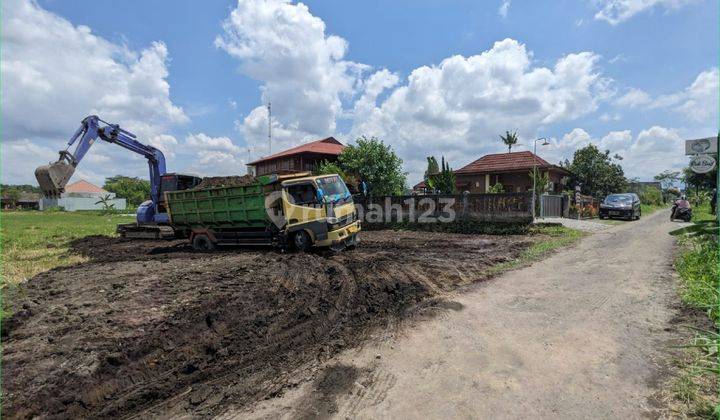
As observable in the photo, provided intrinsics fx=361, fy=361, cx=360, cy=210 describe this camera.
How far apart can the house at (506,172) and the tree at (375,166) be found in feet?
19.7

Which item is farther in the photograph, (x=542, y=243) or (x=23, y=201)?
(x=23, y=201)

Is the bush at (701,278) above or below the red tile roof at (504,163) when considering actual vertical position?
below

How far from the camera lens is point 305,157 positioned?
1658 inches

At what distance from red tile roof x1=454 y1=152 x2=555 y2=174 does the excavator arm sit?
2516cm

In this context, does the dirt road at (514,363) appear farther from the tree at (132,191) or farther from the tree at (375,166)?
the tree at (132,191)

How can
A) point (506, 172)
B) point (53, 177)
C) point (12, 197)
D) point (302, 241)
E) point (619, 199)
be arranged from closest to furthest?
1. point (302, 241)
2. point (53, 177)
3. point (619, 199)
4. point (506, 172)
5. point (12, 197)

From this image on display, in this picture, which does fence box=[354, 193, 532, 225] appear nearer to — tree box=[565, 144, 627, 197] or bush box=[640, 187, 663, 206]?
tree box=[565, 144, 627, 197]

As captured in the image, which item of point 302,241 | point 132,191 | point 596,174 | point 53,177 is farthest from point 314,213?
point 132,191

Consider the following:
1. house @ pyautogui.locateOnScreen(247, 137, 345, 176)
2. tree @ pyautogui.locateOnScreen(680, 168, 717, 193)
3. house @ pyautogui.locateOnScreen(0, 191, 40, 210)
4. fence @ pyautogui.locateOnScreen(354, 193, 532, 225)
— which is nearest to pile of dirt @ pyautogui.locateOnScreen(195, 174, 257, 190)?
fence @ pyautogui.locateOnScreen(354, 193, 532, 225)

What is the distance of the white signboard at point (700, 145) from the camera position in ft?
15.9

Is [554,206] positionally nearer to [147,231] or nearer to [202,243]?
[202,243]

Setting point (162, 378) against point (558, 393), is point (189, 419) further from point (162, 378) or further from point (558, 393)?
point (558, 393)

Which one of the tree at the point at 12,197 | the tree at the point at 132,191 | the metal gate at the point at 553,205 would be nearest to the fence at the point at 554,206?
the metal gate at the point at 553,205

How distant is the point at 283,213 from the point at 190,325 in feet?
18.7
